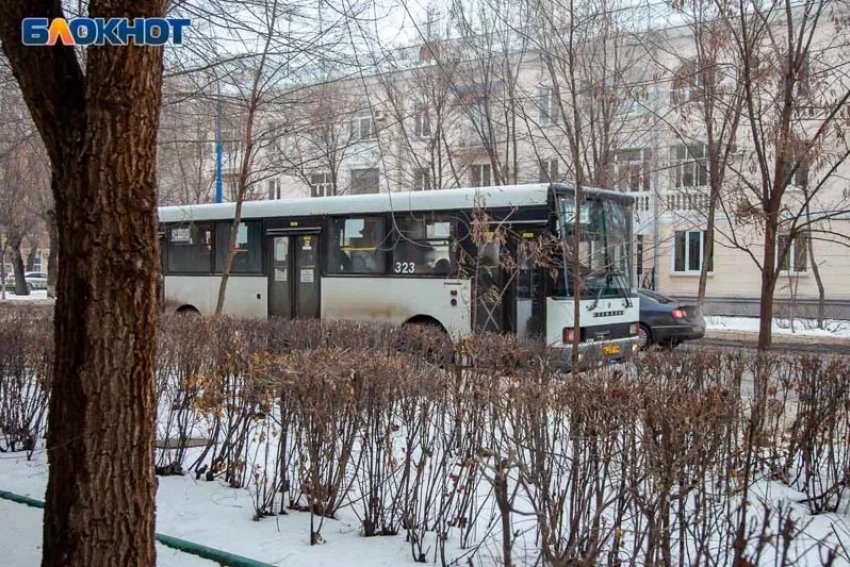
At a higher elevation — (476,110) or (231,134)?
(476,110)

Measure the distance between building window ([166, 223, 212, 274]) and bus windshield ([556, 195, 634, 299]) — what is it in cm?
733

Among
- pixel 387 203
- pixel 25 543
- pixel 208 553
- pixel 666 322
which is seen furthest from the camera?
pixel 666 322

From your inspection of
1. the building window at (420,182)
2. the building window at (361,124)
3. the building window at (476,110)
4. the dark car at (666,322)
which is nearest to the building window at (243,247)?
the building window at (361,124)

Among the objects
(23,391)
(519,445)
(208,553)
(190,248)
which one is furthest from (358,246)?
(519,445)

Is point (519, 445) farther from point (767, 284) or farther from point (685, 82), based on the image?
point (685, 82)

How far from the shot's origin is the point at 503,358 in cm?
608

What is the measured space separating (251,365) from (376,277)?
735 centimetres

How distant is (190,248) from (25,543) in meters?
11.6

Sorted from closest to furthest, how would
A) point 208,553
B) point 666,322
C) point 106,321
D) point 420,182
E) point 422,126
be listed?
point 106,321
point 208,553
point 666,322
point 422,126
point 420,182

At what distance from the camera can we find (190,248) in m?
15.5

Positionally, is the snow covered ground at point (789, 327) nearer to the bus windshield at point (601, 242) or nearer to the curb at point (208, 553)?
the bus windshield at point (601, 242)

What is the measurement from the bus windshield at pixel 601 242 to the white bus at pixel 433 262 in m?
0.02

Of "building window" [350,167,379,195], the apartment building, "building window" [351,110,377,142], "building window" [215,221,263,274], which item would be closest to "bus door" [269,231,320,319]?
"building window" [215,221,263,274]

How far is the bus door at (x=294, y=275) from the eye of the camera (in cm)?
1348
